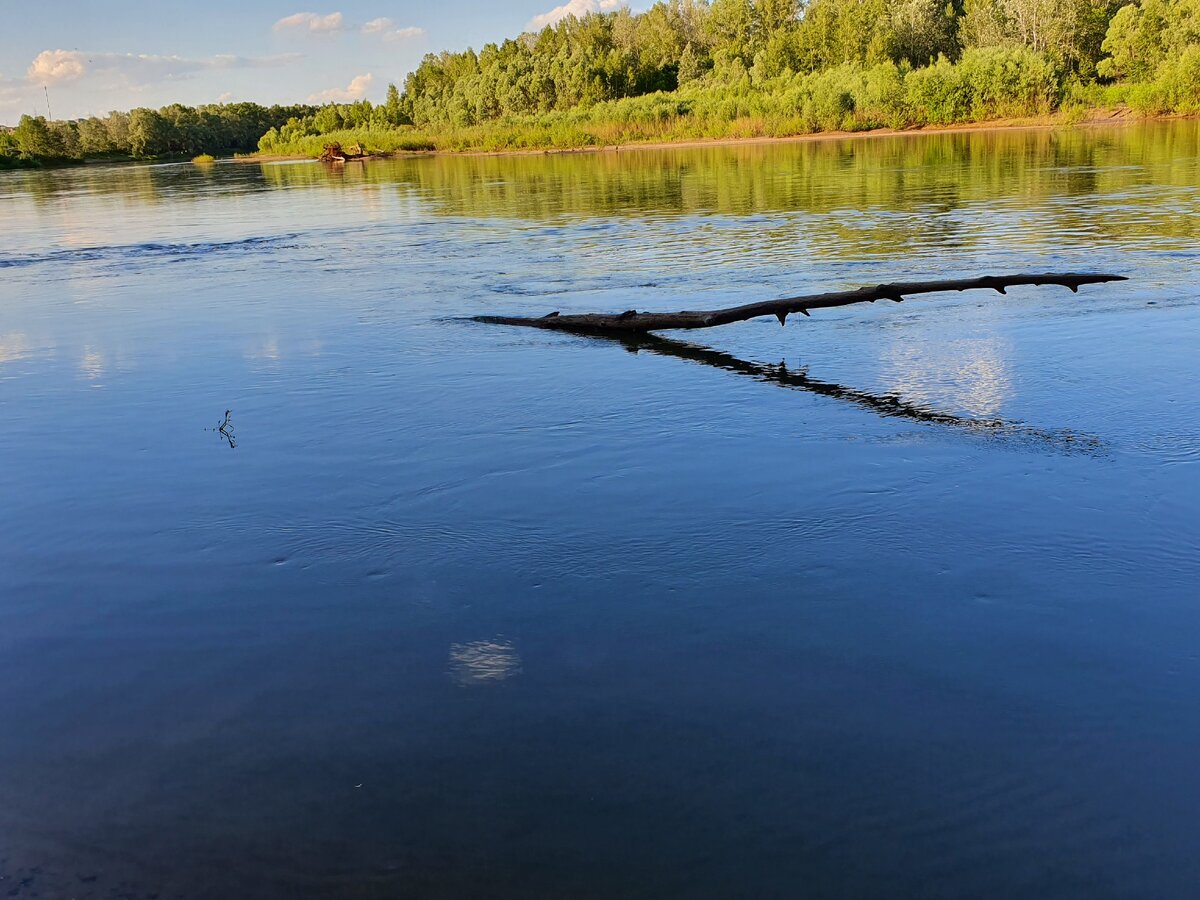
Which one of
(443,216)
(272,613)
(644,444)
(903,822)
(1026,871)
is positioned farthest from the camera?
(443,216)

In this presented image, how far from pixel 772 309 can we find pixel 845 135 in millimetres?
63341

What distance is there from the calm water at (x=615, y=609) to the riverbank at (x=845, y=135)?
2220 inches

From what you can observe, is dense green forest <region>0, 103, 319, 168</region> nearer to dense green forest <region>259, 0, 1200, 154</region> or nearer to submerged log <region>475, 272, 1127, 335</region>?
dense green forest <region>259, 0, 1200, 154</region>

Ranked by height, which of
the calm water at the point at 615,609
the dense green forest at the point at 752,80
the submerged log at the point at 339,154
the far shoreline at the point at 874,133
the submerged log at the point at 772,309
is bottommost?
the calm water at the point at 615,609

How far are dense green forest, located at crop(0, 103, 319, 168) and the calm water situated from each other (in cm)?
12189

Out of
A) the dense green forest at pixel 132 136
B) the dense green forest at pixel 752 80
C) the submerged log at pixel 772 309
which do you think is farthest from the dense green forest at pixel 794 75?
the submerged log at pixel 772 309

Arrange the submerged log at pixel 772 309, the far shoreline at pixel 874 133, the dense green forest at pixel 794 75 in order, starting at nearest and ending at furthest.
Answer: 1. the submerged log at pixel 772 309
2. the far shoreline at pixel 874 133
3. the dense green forest at pixel 794 75

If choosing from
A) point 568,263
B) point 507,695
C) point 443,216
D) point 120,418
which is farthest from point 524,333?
point 443,216

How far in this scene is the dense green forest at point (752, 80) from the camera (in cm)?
6762

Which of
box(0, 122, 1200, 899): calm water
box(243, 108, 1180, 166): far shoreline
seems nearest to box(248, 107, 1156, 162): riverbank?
box(243, 108, 1180, 166): far shoreline

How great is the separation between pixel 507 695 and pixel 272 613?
166cm

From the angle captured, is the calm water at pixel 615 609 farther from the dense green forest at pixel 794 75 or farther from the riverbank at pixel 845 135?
the dense green forest at pixel 794 75

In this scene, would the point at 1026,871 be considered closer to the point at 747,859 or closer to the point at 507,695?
the point at 747,859

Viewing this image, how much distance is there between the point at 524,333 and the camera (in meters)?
13.2
